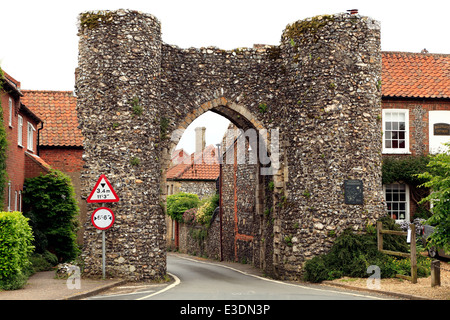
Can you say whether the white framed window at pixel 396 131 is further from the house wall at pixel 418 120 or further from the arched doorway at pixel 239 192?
the arched doorway at pixel 239 192

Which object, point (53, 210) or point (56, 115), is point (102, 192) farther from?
point (56, 115)

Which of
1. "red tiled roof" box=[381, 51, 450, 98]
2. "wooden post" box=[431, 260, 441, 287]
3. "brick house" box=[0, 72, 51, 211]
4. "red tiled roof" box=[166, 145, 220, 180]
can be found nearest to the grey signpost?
"brick house" box=[0, 72, 51, 211]

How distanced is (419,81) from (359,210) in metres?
9.61

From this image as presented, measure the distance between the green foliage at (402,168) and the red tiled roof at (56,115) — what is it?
13.8m

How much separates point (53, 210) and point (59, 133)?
624 cm

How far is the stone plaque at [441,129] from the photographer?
22859 millimetres

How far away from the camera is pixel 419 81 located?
76.7ft

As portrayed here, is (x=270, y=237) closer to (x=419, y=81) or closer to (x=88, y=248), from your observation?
(x=88, y=248)

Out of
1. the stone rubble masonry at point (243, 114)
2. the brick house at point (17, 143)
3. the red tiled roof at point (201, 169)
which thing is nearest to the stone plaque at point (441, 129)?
the stone rubble masonry at point (243, 114)

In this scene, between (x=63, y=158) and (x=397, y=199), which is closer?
(x=397, y=199)

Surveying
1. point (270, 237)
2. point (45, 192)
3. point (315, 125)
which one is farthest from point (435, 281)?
point (45, 192)

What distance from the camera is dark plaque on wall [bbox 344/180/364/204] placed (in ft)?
52.5

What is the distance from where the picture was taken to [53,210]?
22141 millimetres

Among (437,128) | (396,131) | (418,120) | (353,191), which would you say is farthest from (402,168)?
(353,191)
